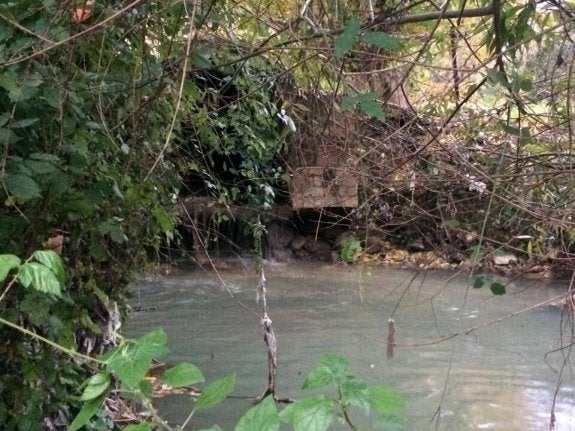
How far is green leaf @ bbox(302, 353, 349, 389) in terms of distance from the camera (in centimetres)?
96

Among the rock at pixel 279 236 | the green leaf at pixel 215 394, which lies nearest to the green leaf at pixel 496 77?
the green leaf at pixel 215 394

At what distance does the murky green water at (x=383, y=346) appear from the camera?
141 inches

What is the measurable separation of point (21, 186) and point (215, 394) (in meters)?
0.81

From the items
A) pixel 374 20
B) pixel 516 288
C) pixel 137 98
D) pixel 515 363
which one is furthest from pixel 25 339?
pixel 516 288

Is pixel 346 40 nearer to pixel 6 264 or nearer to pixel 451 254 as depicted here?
pixel 6 264

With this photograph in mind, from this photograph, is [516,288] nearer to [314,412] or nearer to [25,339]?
[25,339]

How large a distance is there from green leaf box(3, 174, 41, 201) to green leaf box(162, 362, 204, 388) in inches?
28.8

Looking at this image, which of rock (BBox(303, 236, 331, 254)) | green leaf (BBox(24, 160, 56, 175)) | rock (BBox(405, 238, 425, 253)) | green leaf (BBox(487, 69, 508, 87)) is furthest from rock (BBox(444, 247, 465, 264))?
rock (BBox(303, 236, 331, 254))

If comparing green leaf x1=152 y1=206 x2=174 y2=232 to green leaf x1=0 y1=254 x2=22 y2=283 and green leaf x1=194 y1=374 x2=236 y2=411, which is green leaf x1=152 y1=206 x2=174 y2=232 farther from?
green leaf x1=194 y1=374 x2=236 y2=411

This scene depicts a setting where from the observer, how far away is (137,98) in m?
1.98

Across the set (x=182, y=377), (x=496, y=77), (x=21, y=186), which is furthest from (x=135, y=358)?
(x=496, y=77)

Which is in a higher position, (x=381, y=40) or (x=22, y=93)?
(x=381, y=40)

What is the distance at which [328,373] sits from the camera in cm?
98

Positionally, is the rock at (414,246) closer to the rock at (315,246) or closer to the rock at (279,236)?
the rock at (315,246)
